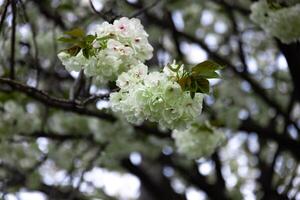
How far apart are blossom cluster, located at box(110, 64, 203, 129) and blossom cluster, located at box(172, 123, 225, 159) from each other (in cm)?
117

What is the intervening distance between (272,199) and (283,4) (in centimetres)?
183

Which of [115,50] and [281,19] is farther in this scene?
[281,19]

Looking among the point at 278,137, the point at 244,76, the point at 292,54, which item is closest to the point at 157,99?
the point at 292,54

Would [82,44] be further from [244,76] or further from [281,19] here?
[244,76]

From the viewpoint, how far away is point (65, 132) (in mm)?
4277

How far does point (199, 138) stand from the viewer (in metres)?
2.78

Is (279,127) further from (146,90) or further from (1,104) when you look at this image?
(146,90)

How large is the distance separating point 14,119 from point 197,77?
2237 millimetres

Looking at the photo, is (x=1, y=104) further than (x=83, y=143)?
No

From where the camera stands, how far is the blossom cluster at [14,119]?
3.38m

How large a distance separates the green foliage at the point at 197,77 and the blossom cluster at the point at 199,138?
123 cm

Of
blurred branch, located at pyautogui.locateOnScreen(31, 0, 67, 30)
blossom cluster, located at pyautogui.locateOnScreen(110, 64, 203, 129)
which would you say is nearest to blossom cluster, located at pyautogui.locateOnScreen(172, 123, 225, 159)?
blossom cluster, located at pyautogui.locateOnScreen(110, 64, 203, 129)

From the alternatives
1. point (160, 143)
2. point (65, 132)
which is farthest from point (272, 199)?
point (65, 132)

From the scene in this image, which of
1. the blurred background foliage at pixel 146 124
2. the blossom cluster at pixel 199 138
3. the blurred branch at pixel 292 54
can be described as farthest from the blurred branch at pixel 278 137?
the blossom cluster at pixel 199 138
